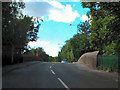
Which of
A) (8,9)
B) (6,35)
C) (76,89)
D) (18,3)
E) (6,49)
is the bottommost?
(76,89)

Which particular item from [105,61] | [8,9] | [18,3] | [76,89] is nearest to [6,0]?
[8,9]

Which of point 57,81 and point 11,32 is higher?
point 11,32

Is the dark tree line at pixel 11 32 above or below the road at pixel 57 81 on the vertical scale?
above

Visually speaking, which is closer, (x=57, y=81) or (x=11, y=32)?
(x=57, y=81)

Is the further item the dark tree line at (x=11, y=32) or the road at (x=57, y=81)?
the dark tree line at (x=11, y=32)

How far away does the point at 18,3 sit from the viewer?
28.5 metres

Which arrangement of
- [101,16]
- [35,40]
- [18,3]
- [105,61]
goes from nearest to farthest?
1. [101,16]
2. [105,61]
3. [18,3]
4. [35,40]

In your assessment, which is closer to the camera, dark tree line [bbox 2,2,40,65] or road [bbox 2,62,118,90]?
road [bbox 2,62,118,90]

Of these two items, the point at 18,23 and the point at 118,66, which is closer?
the point at 118,66

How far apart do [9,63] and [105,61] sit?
15.4 m

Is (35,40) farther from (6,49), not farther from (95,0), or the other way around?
(95,0)

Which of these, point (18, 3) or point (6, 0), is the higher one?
point (18, 3)

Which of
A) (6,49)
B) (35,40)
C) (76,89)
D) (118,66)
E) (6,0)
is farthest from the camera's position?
(35,40)

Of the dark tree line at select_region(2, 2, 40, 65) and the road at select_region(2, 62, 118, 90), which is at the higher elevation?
the dark tree line at select_region(2, 2, 40, 65)
